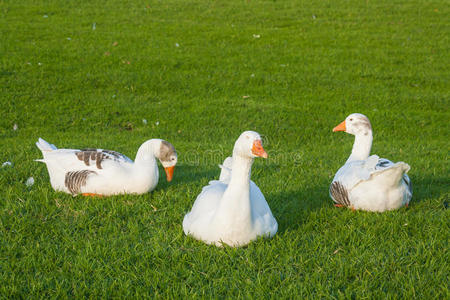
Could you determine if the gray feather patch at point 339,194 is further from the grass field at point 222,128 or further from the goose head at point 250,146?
the goose head at point 250,146

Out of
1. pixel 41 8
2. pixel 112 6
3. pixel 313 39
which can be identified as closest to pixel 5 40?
pixel 41 8

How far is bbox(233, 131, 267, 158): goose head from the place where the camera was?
3.93 meters

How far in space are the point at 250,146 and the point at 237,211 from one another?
2.02 feet

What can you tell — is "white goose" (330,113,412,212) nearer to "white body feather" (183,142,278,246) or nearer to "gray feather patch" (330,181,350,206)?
"gray feather patch" (330,181,350,206)

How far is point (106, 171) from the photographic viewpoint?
5.56 meters

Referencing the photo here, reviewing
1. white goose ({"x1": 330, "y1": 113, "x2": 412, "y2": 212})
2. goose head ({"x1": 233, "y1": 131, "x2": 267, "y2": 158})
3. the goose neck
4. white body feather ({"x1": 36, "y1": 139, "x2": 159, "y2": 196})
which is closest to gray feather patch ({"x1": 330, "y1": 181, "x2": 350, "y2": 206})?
white goose ({"x1": 330, "y1": 113, "x2": 412, "y2": 212})

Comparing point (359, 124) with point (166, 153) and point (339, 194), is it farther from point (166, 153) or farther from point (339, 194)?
point (166, 153)

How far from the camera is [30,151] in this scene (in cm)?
777

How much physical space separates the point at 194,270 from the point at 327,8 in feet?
56.2

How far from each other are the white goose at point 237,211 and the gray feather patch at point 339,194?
1.12 meters

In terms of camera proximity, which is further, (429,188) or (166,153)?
(429,188)

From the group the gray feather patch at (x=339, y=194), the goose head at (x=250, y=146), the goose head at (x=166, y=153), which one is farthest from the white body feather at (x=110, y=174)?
the gray feather patch at (x=339, y=194)

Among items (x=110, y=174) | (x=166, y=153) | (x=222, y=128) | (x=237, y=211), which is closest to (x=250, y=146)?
(x=237, y=211)

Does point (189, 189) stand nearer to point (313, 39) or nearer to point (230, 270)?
point (230, 270)
